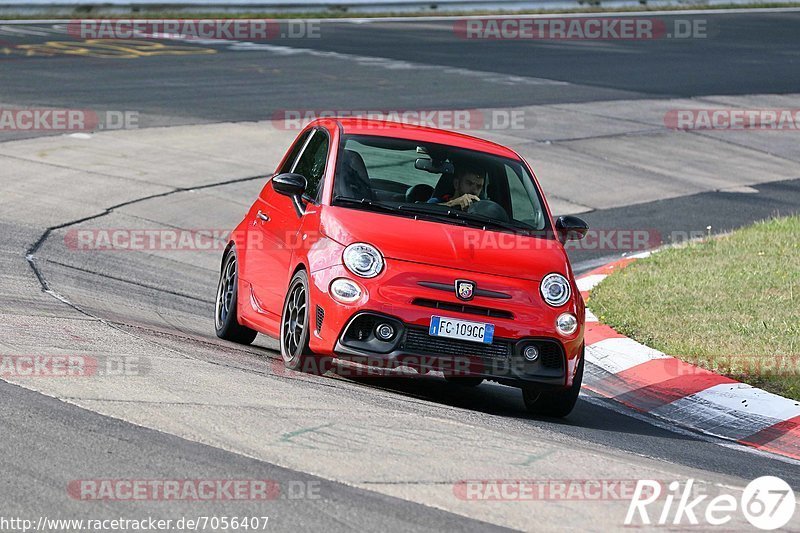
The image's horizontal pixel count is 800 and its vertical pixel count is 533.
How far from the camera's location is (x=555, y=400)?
8.23m

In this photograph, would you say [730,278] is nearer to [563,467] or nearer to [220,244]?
[220,244]

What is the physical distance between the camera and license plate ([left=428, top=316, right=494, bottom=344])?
304 inches

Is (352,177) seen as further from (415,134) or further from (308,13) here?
(308,13)

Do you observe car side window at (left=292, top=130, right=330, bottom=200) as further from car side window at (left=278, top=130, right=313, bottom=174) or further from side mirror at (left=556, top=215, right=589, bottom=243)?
side mirror at (left=556, top=215, right=589, bottom=243)

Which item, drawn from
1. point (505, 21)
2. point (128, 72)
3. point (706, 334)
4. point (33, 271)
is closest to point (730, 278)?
point (706, 334)

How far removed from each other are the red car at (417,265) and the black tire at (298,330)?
0.01m

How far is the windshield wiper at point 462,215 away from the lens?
857 centimetres

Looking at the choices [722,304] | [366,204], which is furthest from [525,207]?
[722,304]

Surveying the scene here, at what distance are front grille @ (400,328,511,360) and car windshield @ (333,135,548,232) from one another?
104 centimetres

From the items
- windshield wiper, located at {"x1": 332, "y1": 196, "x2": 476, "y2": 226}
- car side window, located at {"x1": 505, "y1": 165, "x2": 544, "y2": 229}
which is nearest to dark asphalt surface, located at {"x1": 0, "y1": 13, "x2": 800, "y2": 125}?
car side window, located at {"x1": 505, "y1": 165, "x2": 544, "y2": 229}

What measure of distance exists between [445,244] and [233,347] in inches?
81.6

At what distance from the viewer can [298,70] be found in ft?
82.5

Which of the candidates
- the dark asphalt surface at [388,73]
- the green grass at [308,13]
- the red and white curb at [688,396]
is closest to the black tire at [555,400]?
the red and white curb at [688,396]

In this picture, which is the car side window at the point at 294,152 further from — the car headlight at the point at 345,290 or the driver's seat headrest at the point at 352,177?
the car headlight at the point at 345,290
